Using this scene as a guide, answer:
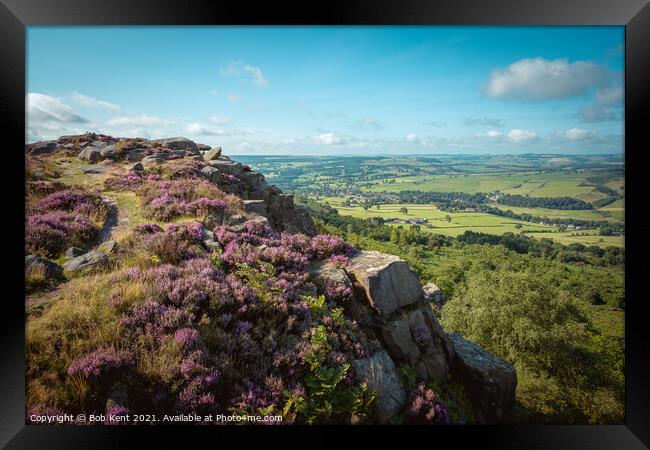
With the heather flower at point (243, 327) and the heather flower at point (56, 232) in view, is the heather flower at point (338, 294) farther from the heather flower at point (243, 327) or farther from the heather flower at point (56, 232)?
the heather flower at point (56, 232)

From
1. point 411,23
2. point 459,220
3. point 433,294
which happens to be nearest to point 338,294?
point 411,23

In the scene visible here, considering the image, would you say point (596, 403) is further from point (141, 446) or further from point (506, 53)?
point (141, 446)

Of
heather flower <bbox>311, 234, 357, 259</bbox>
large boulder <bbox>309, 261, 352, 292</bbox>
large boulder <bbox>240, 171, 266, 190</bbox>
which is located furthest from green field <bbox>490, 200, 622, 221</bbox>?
large boulder <bbox>240, 171, 266, 190</bbox>

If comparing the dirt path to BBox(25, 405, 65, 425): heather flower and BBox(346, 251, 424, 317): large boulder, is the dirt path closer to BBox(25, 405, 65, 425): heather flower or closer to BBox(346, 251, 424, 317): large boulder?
BBox(25, 405, 65, 425): heather flower

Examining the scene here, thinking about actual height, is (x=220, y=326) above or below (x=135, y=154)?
below

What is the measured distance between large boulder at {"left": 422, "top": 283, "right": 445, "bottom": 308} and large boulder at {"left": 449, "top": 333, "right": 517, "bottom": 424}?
15.4 meters

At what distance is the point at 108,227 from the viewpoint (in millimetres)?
5879

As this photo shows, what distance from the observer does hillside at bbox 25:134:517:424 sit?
3.61 metres

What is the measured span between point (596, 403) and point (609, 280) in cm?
254

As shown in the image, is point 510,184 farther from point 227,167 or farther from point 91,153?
point 91,153

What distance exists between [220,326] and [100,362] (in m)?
1.30

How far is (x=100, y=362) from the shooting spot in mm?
3398

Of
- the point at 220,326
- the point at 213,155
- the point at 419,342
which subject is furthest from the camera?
the point at 213,155
